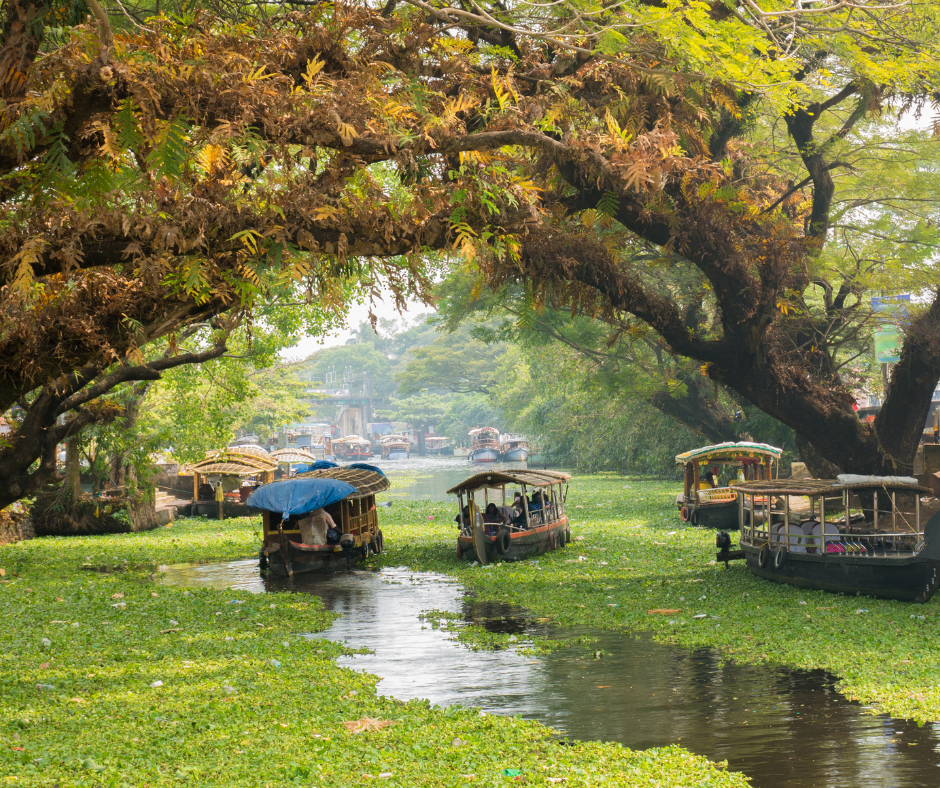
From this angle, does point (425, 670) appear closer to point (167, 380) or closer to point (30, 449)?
point (30, 449)

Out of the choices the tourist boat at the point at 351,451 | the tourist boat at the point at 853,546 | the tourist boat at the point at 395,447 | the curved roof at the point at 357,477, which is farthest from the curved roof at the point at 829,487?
the tourist boat at the point at 395,447

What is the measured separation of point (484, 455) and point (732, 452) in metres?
53.6

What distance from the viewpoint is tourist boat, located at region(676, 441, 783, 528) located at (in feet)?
73.9

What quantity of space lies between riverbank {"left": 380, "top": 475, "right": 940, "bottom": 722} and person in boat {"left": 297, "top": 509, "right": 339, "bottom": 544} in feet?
4.85

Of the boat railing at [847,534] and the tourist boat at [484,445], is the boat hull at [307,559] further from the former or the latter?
the tourist boat at [484,445]

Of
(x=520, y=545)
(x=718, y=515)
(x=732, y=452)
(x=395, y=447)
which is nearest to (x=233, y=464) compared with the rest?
(x=520, y=545)

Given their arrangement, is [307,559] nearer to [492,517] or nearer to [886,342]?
[492,517]

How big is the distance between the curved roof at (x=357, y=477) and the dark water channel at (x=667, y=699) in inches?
239

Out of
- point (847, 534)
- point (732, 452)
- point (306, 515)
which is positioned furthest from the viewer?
point (732, 452)

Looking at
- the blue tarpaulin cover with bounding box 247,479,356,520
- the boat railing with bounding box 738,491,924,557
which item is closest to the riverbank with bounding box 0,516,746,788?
the blue tarpaulin cover with bounding box 247,479,356,520

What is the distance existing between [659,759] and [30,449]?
1170 centimetres

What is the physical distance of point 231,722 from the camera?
717 centimetres

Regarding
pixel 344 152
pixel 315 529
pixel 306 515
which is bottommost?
pixel 315 529

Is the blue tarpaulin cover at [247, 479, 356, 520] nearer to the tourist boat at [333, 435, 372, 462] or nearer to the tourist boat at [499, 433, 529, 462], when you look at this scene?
the tourist boat at [499, 433, 529, 462]
